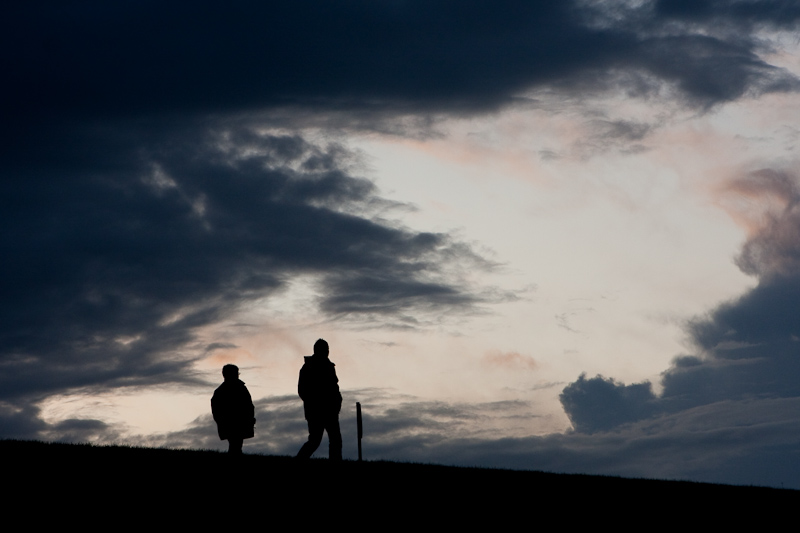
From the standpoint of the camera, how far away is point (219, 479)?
1730 cm

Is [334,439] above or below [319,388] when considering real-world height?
below

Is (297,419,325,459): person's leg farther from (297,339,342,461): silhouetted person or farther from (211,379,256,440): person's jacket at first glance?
(211,379,256,440): person's jacket

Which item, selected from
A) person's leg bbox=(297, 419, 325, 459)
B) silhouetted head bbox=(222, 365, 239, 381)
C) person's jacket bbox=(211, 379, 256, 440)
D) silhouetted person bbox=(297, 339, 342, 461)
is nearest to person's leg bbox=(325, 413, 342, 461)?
silhouetted person bbox=(297, 339, 342, 461)

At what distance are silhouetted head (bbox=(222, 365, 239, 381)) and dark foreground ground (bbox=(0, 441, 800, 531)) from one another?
1700mm

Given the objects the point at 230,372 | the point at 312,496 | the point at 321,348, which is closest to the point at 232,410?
the point at 230,372

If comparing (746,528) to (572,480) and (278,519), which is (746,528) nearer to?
(572,480)

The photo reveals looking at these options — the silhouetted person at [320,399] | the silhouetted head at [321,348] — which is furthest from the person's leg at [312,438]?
the silhouetted head at [321,348]

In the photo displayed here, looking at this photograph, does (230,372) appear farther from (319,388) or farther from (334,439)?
(334,439)

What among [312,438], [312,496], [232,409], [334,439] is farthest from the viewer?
[232,409]

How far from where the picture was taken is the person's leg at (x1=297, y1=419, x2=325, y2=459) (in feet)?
59.2

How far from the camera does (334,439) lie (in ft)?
60.0

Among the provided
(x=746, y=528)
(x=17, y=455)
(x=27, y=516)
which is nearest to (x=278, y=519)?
(x=27, y=516)

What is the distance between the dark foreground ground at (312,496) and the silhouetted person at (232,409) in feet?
2.07

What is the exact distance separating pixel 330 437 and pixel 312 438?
40 cm
